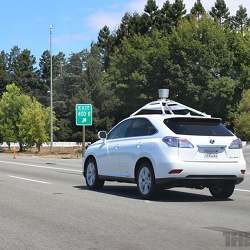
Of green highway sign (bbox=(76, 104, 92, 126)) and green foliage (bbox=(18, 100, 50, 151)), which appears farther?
green foliage (bbox=(18, 100, 50, 151))

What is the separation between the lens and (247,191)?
16.0 m

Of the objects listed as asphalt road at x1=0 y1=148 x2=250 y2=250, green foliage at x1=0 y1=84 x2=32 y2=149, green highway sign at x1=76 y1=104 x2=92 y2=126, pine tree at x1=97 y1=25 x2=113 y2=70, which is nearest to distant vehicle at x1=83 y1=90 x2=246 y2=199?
asphalt road at x1=0 y1=148 x2=250 y2=250

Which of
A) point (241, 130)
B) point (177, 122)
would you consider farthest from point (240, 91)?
point (177, 122)

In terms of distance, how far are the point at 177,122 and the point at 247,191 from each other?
3.79 meters

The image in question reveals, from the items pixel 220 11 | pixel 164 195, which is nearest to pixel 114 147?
pixel 164 195

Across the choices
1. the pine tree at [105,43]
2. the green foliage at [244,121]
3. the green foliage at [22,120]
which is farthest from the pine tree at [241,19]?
the green foliage at [22,120]

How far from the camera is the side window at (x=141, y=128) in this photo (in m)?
13.7

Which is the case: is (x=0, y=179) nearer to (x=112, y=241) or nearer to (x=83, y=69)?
(x=112, y=241)

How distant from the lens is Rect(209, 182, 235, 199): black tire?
13833mm

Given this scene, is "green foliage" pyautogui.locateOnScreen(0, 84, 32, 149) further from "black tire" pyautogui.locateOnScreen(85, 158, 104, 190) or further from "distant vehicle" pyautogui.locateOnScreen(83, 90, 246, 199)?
"distant vehicle" pyautogui.locateOnScreen(83, 90, 246, 199)

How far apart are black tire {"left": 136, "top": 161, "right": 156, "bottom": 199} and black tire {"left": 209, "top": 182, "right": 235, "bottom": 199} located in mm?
1538

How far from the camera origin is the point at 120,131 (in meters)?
15.0

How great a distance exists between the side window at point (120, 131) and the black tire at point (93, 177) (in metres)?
0.99

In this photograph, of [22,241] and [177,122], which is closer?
[22,241]
